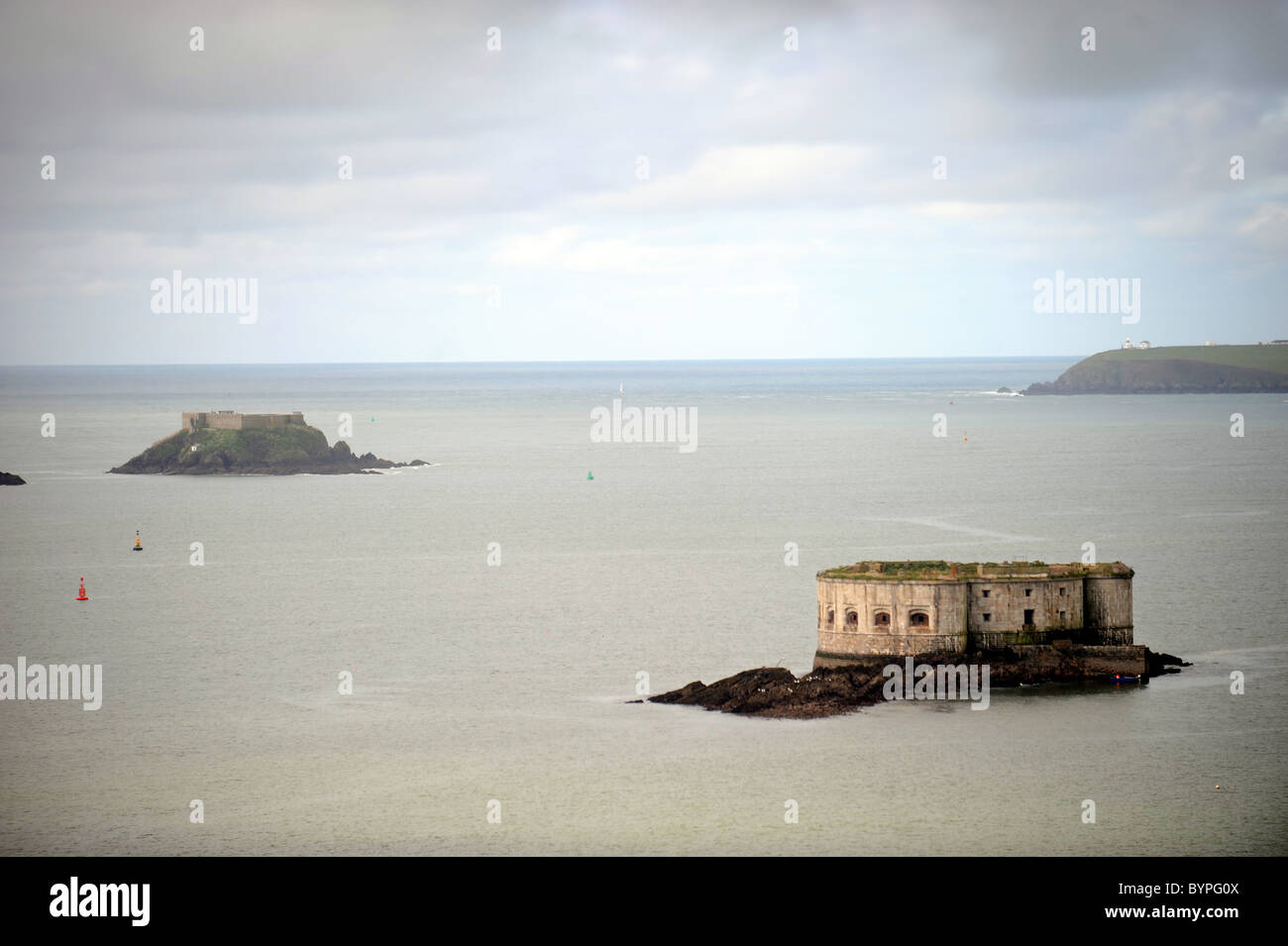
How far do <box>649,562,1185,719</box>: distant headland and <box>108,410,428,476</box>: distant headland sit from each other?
411 feet

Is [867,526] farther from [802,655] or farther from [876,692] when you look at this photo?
[876,692]

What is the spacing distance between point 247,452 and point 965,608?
13297cm

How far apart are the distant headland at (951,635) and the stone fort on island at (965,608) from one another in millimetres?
41

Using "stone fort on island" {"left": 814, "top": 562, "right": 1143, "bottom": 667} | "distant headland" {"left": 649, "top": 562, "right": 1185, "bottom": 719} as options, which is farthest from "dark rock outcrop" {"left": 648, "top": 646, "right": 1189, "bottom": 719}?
"stone fort on island" {"left": 814, "top": 562, "right": 1143, "bottom": 667}

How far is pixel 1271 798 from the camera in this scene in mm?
64625

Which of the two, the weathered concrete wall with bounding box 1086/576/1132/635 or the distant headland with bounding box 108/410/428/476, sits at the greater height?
the distant headland with bounding box 108/410/428/476

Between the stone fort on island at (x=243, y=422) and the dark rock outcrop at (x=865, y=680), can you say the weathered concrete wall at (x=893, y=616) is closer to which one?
the dark rock outcrop at (x=865, y=680)

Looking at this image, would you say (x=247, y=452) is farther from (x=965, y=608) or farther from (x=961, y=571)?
(x=965, y=608)

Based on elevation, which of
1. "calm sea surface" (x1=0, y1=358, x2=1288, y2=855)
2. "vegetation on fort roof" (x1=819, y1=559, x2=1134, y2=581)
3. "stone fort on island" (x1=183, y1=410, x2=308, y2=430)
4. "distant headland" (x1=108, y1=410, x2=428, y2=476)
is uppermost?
"stone fort on island" (x1=183, y1=410, x2=308, y2=430)

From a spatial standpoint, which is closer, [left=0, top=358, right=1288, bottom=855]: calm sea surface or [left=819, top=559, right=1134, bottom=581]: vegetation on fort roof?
[left=0, top=358, right=1288, bottom=855]: calm sea surface

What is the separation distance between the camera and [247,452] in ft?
628

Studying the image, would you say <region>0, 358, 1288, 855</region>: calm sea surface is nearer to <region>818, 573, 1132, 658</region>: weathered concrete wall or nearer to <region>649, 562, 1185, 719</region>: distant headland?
<region>649, 562, 1185, 719</region>: distant headland

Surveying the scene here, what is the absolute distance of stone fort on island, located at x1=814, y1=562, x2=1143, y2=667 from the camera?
234 ft
